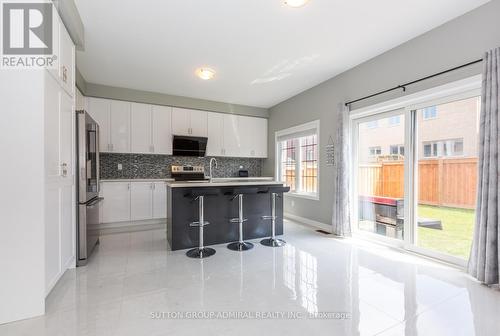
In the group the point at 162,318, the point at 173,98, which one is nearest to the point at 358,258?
the point at 162,318

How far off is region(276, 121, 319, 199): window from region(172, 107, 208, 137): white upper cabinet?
1.84 metres

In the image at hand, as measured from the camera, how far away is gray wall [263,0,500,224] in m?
2.43

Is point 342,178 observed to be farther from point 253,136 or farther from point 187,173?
point 187,173

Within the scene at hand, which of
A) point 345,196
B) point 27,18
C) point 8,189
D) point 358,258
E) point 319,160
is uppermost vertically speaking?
point 27,18

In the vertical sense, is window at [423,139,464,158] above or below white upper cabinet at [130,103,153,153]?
below

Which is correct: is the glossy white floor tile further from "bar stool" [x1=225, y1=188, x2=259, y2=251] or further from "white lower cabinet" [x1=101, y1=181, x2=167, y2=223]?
"white lower cabinet" [x1=101, y1=181, x2=167, y2=223]

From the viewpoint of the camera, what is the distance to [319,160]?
4.56 metres

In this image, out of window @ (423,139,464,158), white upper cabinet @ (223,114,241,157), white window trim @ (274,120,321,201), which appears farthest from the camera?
white upper cabinet @ (223,114,241,157)

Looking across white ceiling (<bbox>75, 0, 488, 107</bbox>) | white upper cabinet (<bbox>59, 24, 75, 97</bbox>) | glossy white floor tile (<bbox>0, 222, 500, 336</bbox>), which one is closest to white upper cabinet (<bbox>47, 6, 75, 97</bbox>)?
white upper cabinet (<bbox>59, 24, 75, 97</bbox>)

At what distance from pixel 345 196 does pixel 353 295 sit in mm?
1958

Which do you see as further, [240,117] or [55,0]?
[240,117]

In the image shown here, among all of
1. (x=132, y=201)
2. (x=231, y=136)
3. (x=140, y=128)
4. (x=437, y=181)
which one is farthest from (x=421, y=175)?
(x=140, y=128)

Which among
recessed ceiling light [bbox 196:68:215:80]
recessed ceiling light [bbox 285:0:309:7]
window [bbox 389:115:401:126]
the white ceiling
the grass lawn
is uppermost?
the white ceiling

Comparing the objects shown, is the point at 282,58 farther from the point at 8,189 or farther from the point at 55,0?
the point at 8,189
